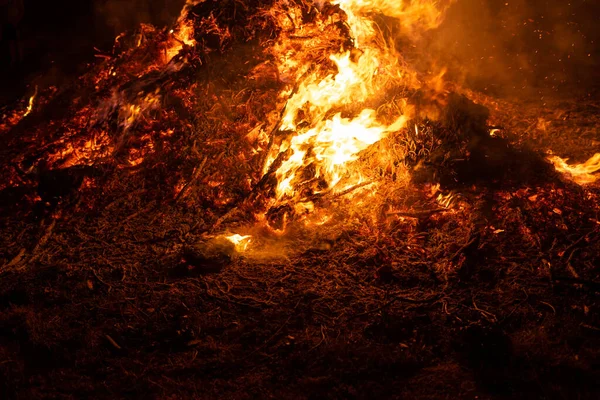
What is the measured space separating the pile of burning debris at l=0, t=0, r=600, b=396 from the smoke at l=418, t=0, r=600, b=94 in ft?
2.70

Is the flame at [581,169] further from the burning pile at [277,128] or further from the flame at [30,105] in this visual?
the flame at [30,105]

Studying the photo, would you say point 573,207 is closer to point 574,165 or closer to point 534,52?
point 574,165

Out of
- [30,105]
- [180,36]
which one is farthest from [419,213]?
[30,105]

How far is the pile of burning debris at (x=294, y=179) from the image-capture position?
12.9 feet

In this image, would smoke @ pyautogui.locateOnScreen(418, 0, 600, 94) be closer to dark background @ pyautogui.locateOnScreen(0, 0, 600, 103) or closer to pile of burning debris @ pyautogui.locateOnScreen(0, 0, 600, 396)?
dark background @ pyautogui.locateOnScreen(0, 0, 600, 103)

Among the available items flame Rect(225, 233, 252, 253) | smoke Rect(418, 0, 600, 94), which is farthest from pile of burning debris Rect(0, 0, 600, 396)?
smoke Rect(418, 0, 600, 94)

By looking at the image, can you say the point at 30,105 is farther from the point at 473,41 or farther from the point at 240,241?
the point at 473,41

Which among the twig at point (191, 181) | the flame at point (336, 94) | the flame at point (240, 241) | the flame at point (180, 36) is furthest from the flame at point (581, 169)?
the flame at point (180, 36)

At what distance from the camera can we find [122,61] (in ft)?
22.4

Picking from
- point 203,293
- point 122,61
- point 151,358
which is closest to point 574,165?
point 203,293

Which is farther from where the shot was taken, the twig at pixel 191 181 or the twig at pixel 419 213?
the twig at pixel 191 181

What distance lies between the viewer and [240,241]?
438 centimetres

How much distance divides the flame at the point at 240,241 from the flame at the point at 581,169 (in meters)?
3.63

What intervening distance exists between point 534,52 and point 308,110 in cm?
448
